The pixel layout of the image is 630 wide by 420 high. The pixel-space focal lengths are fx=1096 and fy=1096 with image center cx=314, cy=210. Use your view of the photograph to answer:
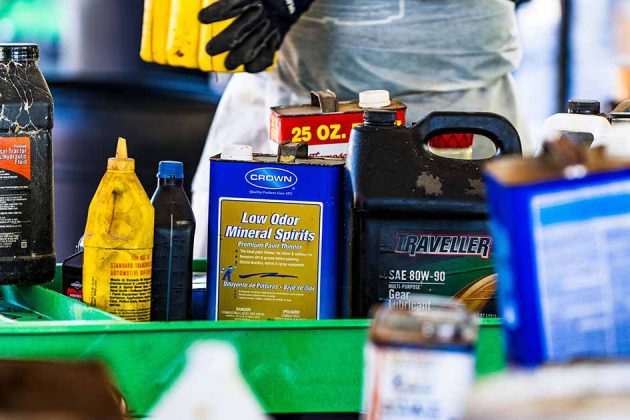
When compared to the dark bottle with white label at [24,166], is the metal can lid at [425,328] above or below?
below

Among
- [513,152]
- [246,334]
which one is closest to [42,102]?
[246,334]

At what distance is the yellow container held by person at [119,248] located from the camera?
1.34 metres

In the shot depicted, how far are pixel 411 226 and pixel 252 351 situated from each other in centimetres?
28

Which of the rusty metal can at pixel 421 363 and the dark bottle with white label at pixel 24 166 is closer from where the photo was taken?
the rusty metal can at pixel 421 363

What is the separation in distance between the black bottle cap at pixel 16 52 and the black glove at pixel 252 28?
0.53 metres

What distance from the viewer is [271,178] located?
137 centimetres

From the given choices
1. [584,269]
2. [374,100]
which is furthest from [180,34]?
[584,269]

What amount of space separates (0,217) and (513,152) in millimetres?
660

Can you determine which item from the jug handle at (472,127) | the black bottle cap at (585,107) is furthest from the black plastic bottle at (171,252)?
the black bottle cap at (585,107)

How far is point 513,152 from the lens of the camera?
4.60 ft

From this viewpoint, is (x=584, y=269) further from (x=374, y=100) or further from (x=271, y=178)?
(x=374, y=100)

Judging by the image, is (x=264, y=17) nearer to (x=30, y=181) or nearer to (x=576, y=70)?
(x=30, y=181)

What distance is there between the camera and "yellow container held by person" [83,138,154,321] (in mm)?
1340

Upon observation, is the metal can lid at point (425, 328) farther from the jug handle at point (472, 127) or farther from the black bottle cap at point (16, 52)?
the black bottle cap at point (16, 52)
